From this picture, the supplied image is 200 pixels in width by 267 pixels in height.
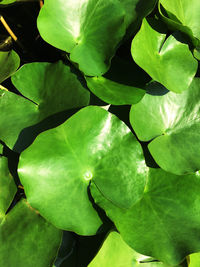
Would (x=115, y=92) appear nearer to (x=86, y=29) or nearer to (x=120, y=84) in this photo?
(x=120, y=84)

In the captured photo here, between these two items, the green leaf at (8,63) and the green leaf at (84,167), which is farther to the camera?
the green leaf at (8,63)

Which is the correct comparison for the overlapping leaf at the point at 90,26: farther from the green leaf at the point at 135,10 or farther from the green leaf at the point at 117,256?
the green leaf at the point at 117,256

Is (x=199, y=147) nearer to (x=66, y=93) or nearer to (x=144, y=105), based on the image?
(x=144, y=105)

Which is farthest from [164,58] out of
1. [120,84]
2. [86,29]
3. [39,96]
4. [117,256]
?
[117,256]

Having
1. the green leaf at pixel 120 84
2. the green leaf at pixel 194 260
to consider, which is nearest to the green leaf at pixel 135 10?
the green leaf at pixel 120 84

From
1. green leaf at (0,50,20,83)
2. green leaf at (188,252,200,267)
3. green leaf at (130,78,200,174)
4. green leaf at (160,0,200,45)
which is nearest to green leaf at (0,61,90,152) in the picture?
green leaf at (0,50,20,83)

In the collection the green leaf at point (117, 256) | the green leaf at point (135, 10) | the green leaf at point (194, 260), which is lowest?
the green leaf at point (194, 260)

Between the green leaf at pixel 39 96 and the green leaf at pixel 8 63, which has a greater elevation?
the green leaf at pixel 8 63
